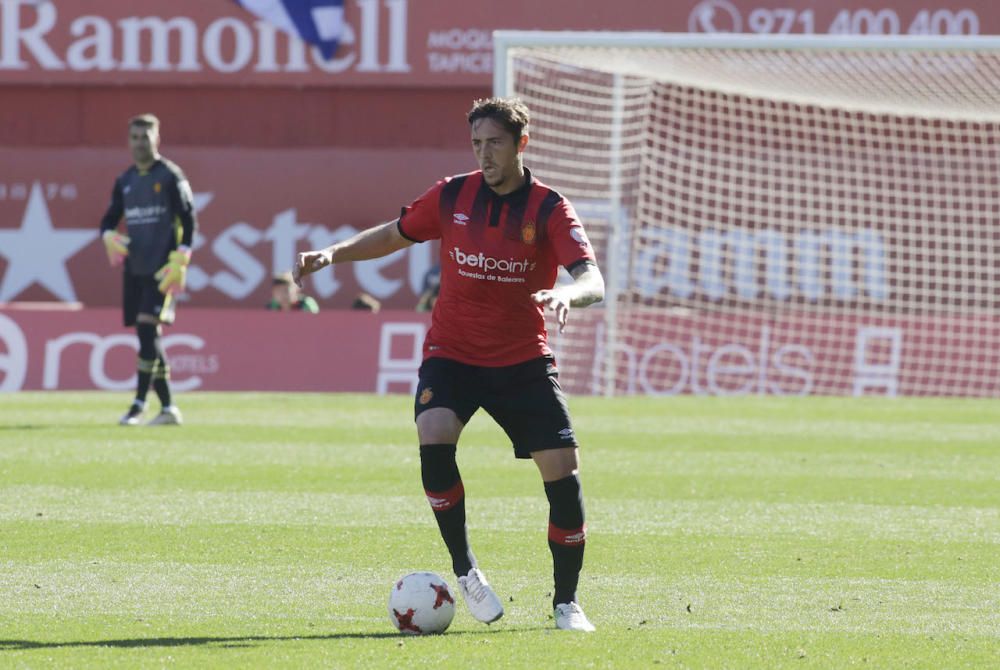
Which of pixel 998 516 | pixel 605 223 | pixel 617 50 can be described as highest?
pixel 617 50

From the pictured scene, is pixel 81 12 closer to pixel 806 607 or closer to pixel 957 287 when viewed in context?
pixel 957 287

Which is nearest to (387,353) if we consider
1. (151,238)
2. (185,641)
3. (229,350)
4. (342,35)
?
(229,350)

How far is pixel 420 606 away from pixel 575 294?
1.22 metres

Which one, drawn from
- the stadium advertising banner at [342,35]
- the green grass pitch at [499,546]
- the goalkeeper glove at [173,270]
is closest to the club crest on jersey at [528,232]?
the green grass pitch at [499,546]

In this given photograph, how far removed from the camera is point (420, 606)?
579 centimetres

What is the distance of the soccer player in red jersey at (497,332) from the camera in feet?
19.6

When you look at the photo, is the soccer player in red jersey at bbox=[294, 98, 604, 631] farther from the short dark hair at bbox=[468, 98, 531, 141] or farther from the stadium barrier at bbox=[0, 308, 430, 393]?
the stadium barrier at bbox=[0, 308, 430, 393]

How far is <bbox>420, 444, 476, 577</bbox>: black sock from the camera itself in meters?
→ 6.04

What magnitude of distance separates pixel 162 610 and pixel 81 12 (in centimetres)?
2029

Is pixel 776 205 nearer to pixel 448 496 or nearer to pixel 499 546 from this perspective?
pixel 499 546

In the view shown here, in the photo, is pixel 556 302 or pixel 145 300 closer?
pixel 556 302

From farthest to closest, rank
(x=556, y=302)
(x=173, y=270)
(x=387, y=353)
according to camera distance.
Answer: (x=387, y=353), (x=173, y=270), (x=556, y=302)

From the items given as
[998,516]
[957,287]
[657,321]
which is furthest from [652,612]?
Answer: [957,287]

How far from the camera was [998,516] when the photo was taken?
914 centimetres
